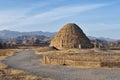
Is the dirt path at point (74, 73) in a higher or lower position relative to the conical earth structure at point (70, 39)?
lower

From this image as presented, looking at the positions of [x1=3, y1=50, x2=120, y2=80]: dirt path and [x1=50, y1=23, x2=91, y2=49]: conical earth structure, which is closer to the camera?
[x1=3, y1=50, x2=120, y2=80]: dirt path

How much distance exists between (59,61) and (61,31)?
189ft

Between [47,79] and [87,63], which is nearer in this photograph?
[47,79]

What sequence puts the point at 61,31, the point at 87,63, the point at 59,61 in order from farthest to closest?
the point at 61,31, the point at 59,61, the point at 87,63

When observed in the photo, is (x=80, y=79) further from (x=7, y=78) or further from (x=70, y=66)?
(x=70, y=66)

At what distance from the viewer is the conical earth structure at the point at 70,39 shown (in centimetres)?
8328

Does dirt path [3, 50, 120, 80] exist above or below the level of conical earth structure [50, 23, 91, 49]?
below

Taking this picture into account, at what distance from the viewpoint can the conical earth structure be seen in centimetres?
8328

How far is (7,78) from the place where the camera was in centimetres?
2248

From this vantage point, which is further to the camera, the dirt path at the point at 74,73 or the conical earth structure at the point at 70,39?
the conical earth structure at the point at 70,39

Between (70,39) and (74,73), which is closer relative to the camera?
(74,73)

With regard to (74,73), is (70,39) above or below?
above

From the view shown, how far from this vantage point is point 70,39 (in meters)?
84.6

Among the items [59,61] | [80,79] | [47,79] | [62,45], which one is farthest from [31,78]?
[62,45]
